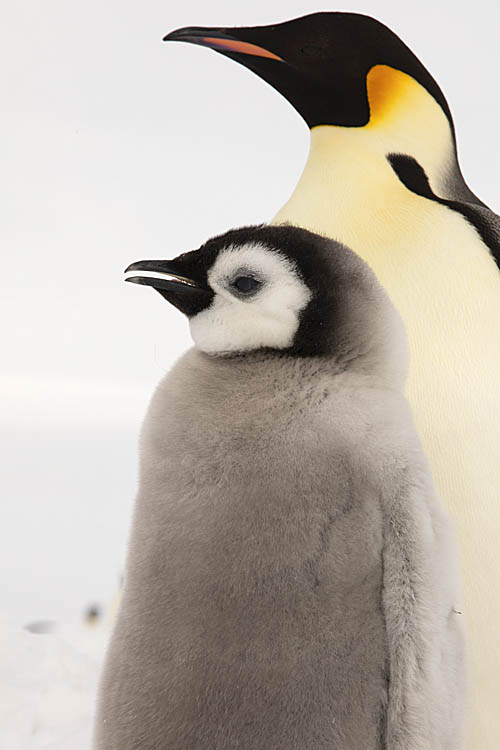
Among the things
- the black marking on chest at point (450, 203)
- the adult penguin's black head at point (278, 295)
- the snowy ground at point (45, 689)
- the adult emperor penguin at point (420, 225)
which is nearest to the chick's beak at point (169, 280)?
the adult penguin's black head at point (278, 295)

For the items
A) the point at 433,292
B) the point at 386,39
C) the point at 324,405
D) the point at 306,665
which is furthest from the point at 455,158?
the point at 306,665

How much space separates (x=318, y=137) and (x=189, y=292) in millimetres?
662

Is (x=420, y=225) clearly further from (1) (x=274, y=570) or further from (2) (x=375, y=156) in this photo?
(1) (x=274, y=570)

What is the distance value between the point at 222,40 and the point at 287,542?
2.86 feet

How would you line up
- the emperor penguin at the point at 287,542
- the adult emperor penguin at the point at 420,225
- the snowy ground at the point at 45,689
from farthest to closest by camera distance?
1. the snowy ground at the point at 45,689
2. the adult emperor penguin at the point at 420,225
3. the emperor penguin at the point at 287,542

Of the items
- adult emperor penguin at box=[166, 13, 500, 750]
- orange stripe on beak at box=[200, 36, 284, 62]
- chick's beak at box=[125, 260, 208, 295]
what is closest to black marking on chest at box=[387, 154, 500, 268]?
adult emperor penguin at box=[166, 13, 500, 750]

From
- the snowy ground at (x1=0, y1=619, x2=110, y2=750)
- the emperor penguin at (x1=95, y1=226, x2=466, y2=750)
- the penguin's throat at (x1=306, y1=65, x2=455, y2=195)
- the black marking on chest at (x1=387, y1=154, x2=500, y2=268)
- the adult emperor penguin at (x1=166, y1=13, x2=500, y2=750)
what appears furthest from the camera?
the snowy ground at (x1=0, y1=619, x2=110, y2=750)

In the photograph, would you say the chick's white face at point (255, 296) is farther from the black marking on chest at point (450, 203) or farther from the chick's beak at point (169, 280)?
the black marking on chest at point (450, 203)

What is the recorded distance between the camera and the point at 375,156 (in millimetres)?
1308

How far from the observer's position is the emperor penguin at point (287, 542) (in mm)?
758

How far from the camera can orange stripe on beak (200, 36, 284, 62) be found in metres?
1.34

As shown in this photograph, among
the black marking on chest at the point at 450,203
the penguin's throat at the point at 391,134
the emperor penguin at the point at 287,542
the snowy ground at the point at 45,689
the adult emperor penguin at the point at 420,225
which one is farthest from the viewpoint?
the snowy ground at the point at 45,689

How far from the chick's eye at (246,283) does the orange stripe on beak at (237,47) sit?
681mm

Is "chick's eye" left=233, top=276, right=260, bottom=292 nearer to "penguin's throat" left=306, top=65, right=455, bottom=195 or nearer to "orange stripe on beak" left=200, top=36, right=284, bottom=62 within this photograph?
"penguin's throat" left=306, top=65, right=455, bottom=195
